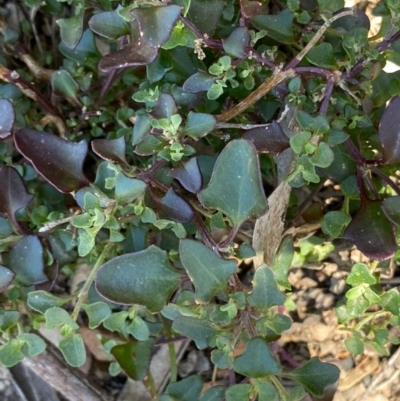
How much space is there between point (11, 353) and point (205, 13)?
0.67 metres

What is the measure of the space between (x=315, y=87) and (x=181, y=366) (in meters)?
0.75

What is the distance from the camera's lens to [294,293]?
1508mm

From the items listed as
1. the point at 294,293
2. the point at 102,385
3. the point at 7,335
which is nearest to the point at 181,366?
the point at 102,385

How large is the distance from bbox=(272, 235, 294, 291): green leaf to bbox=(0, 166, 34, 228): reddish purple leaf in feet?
1.48

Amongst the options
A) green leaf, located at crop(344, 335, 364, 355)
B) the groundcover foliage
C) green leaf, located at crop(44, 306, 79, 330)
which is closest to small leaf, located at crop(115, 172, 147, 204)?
the groundcover foliage

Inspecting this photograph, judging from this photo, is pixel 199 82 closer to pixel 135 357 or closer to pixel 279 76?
pixel 279 76

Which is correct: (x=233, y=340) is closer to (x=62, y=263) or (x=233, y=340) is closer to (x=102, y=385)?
(x=62, y=263)

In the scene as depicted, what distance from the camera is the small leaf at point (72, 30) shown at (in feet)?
3.79

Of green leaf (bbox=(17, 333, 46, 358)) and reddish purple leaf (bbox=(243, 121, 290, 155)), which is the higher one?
reddish purple leaf (bbox=(243, 121, 290, 155))

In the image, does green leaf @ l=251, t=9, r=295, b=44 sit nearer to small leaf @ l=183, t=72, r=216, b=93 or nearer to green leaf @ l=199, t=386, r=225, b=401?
small leaf @ l=183, t=72, r=216, b=93

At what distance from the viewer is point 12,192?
3.68 ft

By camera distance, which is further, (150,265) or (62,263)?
(62,263)

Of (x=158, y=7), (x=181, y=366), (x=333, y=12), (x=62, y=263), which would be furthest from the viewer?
(x=181, y=366)

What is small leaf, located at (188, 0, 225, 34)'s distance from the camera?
1046 millimetres
